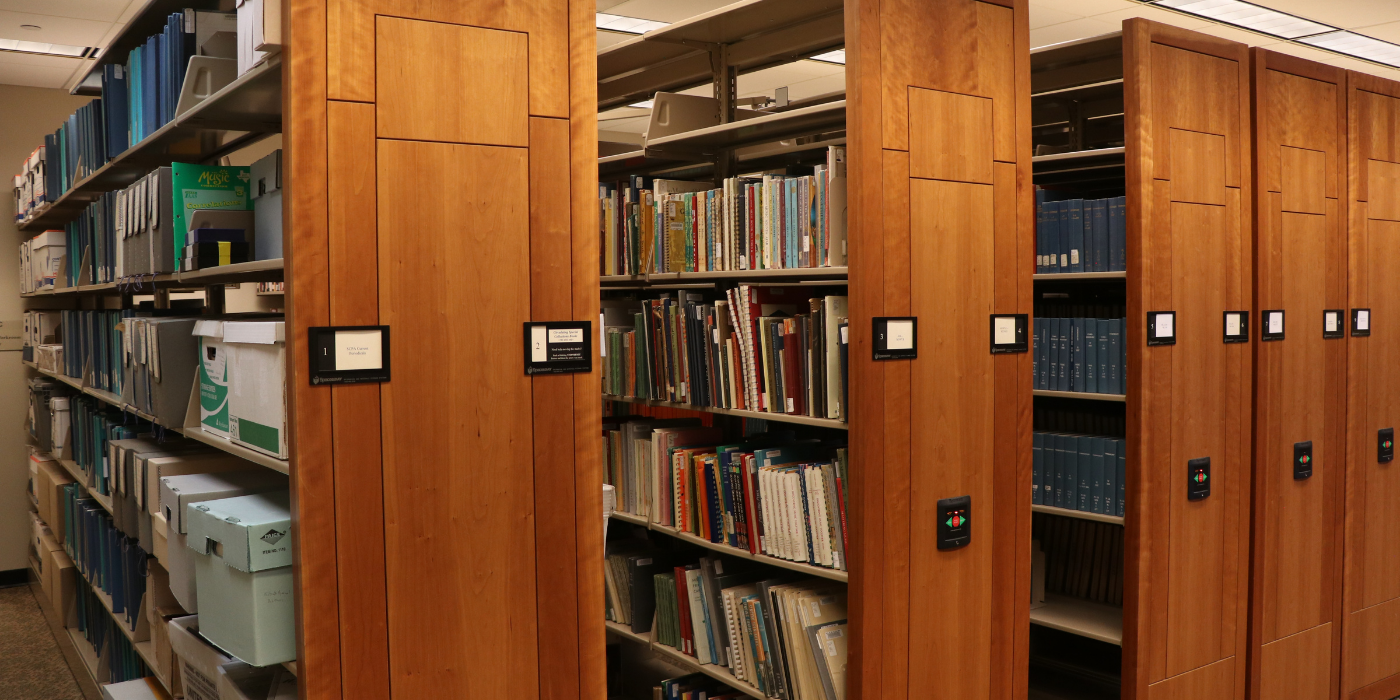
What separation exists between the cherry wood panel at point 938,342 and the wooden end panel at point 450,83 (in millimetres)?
878

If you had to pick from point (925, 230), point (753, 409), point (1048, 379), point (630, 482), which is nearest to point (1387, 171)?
point (1048, 379)

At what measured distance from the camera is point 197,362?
2721mm

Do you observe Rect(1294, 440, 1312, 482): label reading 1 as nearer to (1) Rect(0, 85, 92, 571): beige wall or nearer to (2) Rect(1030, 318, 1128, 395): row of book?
(2) Rect(1030, 318, 1128, 395): row of book

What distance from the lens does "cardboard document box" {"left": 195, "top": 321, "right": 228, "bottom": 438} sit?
2.37 meters

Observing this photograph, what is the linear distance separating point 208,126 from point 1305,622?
12.8 feet

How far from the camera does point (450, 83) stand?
184 centimetres

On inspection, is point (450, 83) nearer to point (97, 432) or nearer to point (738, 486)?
point (738, 486)

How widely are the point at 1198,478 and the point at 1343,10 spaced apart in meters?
4.03

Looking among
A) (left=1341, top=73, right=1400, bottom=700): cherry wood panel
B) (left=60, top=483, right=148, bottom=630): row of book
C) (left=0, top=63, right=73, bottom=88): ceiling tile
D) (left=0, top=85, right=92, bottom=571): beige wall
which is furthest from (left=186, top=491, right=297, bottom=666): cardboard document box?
(left=0, top=63, right=73, bottom=88): ceiling tile

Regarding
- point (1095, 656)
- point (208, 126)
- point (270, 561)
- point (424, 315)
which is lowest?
point (1095, 656)

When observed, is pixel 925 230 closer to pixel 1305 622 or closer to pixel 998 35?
pixel 998 35

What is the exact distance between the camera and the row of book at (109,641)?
3825 millimetres

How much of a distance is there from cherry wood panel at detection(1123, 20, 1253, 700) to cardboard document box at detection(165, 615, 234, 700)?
2.53m

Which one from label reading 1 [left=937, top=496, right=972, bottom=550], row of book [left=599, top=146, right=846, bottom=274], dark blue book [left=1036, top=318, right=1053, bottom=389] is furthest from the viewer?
dark blue book [left=1036, top=318, right=1053, bottom=389]
